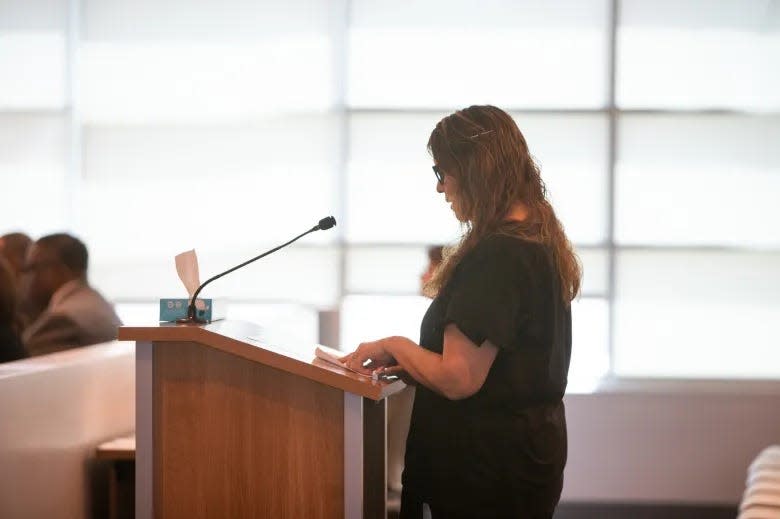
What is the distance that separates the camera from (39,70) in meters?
5.61

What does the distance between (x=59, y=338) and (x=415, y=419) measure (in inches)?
88.5

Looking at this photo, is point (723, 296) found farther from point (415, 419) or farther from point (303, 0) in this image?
point (415, 419)

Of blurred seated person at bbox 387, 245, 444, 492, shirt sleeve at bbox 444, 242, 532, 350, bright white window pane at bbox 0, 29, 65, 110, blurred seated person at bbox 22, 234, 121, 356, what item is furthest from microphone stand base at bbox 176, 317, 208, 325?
bright white window pane at bbox 0, 29, 65, 110

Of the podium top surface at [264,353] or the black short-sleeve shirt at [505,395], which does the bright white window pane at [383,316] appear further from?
the black short-sleeve shirt at [505,395]

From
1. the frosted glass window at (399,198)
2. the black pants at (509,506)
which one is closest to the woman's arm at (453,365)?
the black pants at (509,506)

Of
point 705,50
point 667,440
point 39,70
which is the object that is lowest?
point 667,440

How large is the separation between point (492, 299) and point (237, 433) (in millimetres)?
625

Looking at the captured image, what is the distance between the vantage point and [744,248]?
5488mm

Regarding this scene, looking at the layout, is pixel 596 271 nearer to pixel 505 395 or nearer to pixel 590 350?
pixel 590 350

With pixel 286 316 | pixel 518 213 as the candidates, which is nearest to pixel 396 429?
pixel 286 316

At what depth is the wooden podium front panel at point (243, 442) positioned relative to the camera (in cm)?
214

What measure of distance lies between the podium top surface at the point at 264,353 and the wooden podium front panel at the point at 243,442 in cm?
5

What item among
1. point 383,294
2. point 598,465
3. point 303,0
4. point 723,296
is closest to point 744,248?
point 723,296

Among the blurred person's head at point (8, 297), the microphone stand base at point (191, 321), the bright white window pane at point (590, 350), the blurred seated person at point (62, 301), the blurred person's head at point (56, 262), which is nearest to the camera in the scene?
the microphone stand base at point (191, 321)
